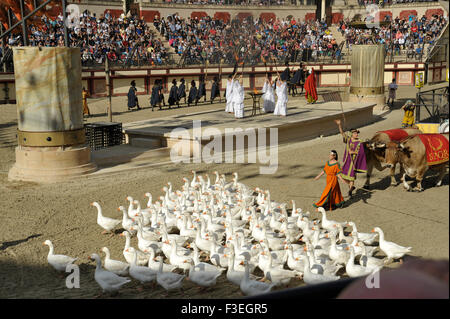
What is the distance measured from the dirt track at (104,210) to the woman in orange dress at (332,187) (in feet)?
0.93

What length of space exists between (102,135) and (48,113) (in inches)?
137

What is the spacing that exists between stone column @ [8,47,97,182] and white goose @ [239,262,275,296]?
873 centimetres

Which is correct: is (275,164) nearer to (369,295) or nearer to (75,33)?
(369,295)

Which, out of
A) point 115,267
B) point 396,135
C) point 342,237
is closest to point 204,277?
point 115,267

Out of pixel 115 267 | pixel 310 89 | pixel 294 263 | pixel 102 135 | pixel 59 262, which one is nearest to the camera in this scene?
pixel 294 263

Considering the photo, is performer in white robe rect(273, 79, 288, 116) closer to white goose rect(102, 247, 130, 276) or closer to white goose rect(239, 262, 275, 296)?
white goose rect(102, 247, 130, 276)

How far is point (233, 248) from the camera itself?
8867 millimetres

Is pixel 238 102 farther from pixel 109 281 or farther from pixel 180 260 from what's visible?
pixel 109 281

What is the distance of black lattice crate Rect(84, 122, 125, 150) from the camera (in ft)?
58.3

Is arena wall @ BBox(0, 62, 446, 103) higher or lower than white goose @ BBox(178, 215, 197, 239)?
higher

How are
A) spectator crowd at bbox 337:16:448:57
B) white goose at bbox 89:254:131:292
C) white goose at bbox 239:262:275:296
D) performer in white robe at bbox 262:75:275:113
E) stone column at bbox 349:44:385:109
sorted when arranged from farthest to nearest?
spectator crowd at bbox 337:16:448:57, stone column at bbox 349:44:385:109, performer in white robe at bbox 262:75:275:113, white goose at bbox 89:254:131:292, white goose at bbox 239:262:275:296

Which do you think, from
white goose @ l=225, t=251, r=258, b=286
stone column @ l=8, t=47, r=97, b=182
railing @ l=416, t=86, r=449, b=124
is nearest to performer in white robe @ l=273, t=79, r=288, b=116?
railing @ l=416, t=86, r=449, b=124

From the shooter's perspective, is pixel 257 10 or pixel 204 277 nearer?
pixel 204 277

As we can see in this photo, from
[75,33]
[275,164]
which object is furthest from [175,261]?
[75,33]
